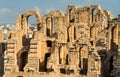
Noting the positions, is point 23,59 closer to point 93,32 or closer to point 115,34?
point 93,32

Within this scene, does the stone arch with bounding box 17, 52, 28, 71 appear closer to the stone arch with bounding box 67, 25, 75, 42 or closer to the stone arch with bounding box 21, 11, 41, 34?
the stone arch with bounding box 21, 11, 41, 34

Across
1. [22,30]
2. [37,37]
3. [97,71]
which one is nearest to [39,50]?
[37,37]

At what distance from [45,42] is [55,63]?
469 cm

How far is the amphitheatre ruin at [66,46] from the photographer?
3738 cm

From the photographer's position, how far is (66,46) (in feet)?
130

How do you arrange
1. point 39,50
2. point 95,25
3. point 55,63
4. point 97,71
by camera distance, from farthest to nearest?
point 95,25 < point 39,50 < point 55,63 < point 97,71

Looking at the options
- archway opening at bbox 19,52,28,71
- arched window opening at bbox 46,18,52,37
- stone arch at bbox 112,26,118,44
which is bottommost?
archway opening at bbox 19,52,28,71

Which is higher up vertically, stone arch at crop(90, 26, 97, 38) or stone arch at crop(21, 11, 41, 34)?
stone arch at crop(21, 11, 41, 34)

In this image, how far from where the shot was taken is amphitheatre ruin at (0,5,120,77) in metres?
37.4

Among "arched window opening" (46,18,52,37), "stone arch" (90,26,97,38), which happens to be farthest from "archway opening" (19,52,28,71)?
"stone arch" (90,26,97,38)

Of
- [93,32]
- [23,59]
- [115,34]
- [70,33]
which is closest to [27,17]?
[23,59]

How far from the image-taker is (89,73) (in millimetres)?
36250

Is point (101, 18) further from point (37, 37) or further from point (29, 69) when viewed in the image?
point (29, 69)

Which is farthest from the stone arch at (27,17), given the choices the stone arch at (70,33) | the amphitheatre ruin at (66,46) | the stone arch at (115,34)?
the stone arch at (115,34)
